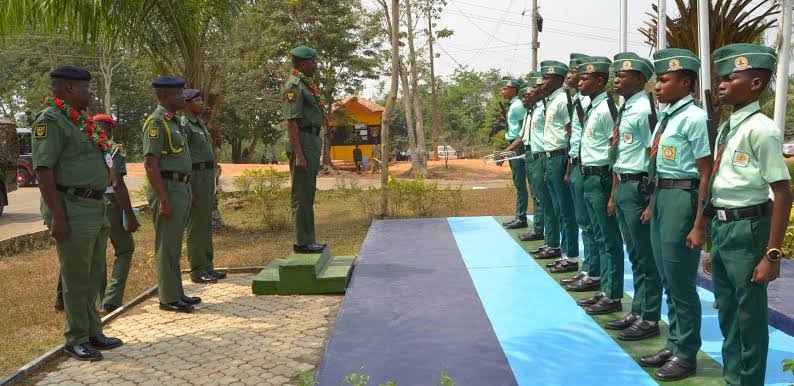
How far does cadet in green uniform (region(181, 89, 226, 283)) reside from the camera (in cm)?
631

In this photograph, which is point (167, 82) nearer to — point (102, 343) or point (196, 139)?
point (196, 139)

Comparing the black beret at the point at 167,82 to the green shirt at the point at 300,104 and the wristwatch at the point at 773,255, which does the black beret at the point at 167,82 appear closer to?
the green shirt at the point at 300,104

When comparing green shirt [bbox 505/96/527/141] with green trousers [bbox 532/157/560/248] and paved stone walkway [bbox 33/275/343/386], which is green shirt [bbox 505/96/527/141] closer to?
green trousers [bbox 532/157/560/248]

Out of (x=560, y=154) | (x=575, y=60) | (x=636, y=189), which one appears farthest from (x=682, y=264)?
(x=560, y=154)

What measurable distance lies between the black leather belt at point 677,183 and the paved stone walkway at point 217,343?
235cm

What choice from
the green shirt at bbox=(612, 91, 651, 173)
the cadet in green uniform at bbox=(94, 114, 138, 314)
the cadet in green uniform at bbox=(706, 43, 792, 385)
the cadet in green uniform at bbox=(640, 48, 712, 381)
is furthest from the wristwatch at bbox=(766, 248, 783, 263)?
the cadet in green uniform at bbox=(94, 114, 138, 314)

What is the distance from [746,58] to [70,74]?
13.1ft

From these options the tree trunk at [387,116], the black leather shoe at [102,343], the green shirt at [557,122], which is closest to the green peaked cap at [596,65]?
the green shirt at [557,122]

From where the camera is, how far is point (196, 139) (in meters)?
6.30

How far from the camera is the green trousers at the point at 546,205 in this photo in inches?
265

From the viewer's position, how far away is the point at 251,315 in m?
5.33

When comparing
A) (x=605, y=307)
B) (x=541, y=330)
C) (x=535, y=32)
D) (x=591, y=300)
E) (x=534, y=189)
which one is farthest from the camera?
(x=535, y=32)

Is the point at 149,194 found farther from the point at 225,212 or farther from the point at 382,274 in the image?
the point at 225,212

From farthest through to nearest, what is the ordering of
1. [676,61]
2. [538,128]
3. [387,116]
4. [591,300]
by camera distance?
[387,116]
[538,128]
[591,300]
[676,61]
